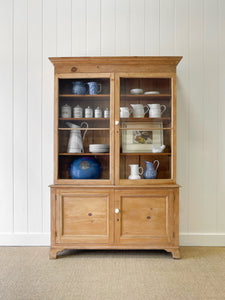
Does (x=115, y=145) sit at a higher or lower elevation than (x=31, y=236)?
higher

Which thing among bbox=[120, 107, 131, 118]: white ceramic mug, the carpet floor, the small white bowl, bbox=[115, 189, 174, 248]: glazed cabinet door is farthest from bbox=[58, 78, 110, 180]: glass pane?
the carpet floor

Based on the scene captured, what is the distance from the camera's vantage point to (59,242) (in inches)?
100

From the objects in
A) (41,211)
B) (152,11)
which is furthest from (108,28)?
(41,211)

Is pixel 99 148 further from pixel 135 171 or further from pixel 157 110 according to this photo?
pixel 157 110

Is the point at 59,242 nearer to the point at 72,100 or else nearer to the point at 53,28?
the point at 72,100

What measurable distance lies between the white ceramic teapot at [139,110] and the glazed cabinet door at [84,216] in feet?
2.53

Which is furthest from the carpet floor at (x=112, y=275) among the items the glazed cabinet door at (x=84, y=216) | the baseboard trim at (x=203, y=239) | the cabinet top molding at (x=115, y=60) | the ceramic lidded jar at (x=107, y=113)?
the cabinet top molding at (x=115, y=60)

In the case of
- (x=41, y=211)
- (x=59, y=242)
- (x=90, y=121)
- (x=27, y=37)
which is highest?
(x=27, y=37)

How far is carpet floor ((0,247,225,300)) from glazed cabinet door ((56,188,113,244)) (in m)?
0.21

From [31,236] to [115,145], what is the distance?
1.37 meters

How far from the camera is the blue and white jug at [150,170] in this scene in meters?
2.60

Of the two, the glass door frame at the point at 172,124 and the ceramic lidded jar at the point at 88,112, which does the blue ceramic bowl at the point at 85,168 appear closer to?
the glass door frame at the point at 172,124

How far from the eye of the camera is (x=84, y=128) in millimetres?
2633

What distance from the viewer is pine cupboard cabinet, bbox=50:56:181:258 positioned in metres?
2.53
